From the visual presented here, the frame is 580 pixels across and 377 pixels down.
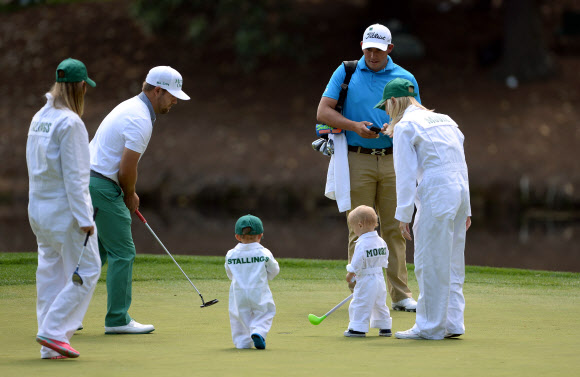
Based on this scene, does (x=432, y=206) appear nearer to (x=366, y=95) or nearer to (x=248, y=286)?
(x=248, y=286)

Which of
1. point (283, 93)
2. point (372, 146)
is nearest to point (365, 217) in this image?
point (372, 146)

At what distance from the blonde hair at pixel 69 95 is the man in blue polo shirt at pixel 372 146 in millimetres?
2580

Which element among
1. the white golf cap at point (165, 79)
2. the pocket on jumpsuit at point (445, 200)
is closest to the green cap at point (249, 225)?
the pocket on jumpsuit at point (445, 200)

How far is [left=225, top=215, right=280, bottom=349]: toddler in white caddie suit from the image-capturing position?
5938mm

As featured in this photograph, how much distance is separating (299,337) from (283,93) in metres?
20.9

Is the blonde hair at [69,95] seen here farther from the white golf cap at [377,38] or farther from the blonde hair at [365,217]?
the white golf cap at [377,38]

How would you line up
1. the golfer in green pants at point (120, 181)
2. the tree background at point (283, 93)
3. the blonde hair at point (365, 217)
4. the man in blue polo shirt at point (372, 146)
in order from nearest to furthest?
the blonde hair at point (365, 217) < the golfer in green pants at point (120, 181) < the man in blue polo shirt at point (372, 146) < the tree background at point (283, 93)

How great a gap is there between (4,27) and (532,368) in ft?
95.3

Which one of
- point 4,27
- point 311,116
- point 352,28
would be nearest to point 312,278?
point 311,116

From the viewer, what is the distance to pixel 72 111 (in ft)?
18.4

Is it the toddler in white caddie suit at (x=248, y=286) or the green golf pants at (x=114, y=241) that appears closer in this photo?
the toddler in white caddie suit at (x=248, y=286)

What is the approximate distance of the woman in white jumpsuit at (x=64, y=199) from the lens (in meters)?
5.51

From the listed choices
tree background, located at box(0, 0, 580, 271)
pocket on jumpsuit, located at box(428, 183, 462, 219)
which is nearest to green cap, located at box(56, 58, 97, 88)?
pocket on jumpsuit, located at box(428, 183, 462, 219)

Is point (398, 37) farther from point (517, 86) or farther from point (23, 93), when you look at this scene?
point (23, 93)
